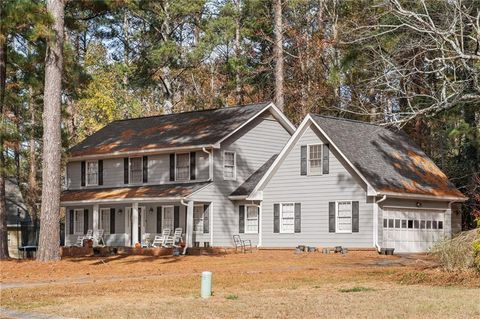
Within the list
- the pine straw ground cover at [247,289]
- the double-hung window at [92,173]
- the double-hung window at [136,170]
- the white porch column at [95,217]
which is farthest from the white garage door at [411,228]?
the double-hung window at [92,173]

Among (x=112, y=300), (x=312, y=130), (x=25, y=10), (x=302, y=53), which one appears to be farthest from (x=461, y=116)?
(x=112, y=300)

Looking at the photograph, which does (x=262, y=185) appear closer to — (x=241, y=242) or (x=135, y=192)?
(x=241, y=242)

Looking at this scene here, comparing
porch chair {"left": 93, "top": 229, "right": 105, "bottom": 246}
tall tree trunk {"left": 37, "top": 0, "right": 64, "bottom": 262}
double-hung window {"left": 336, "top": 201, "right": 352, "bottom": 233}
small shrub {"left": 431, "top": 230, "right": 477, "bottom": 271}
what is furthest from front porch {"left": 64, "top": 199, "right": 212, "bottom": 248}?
small shrub {"left": 431, "top": 230, "right": 477, "bottom": 271}

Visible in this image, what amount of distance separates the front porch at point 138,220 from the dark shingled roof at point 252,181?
1813mm

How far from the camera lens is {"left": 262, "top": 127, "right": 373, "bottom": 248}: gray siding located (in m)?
38.8

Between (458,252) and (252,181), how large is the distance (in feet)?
72.0

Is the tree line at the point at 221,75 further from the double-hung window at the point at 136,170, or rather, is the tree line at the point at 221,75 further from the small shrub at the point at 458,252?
the small shrub at the point at 458,252

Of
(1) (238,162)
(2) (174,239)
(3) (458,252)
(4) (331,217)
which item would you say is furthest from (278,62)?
(3) (458,252)

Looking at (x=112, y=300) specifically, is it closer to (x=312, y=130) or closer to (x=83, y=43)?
(x=312, y=130)

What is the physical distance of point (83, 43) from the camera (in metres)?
67.9

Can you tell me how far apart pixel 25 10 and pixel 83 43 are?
4006 centimetres

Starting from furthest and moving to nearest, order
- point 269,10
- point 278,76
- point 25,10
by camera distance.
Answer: point 269,10
point 278,76
point 25,10

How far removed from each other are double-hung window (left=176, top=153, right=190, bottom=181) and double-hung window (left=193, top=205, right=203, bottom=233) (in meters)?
1.75

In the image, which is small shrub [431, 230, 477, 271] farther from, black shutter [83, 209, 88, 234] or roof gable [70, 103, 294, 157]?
black shutter [83, 209, 88, 234]
